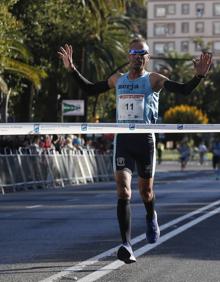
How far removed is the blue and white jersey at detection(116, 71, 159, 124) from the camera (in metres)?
7.99

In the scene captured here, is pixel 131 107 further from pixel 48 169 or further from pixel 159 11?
pixel 159 11

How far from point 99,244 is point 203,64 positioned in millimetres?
2796

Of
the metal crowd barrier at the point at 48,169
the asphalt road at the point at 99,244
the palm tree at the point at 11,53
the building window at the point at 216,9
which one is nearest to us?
the asphalt road at the point at 99,244

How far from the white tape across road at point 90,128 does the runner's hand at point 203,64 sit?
2.50 ft

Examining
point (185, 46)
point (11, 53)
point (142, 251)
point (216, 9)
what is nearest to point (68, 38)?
point (11, 53)

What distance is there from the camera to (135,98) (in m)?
7.98

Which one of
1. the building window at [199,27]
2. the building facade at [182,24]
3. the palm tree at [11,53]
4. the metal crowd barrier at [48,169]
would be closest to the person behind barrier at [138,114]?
the metal crowd barrier at [48,169]

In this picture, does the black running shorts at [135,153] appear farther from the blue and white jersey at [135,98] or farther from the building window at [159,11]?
the building window at [159,11]

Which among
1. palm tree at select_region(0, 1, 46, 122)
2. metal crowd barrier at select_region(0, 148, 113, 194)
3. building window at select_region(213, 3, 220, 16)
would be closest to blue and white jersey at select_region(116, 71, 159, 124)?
metal crowd barrier at select_region(0, 148, 113, 194)

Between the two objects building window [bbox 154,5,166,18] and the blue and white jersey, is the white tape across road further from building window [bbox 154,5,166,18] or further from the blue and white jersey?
building window [bbox 154,5,166,18]

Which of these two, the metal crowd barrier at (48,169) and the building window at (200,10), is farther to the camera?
the building window at (200,10)

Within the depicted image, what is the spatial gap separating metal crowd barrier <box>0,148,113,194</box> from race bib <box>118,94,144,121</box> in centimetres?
1415

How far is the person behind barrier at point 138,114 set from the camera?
7.84 meters

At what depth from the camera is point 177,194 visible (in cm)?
1980
